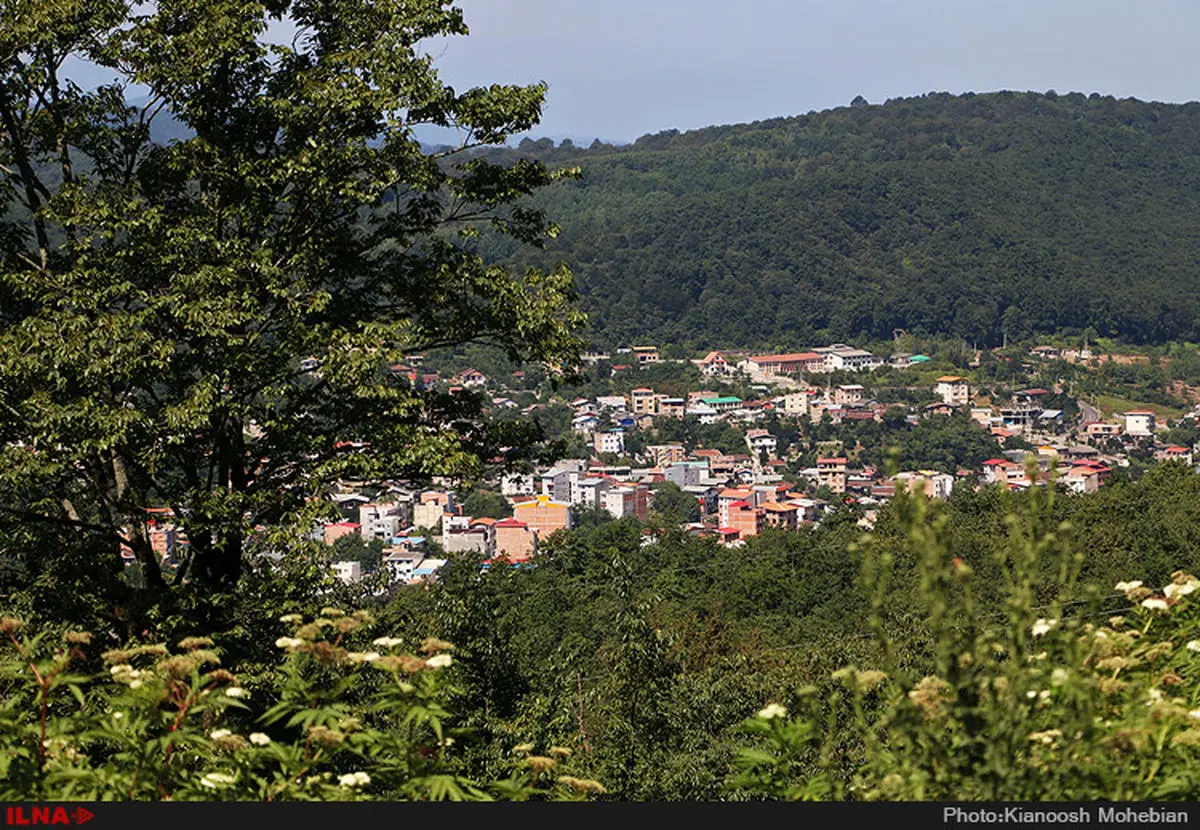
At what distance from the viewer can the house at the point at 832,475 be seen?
65.0 meters

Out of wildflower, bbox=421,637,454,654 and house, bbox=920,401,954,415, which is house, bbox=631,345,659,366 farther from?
wildflower, bbox=421,637,454,654

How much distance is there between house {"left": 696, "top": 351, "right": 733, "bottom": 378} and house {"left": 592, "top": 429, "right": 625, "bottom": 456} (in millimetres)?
15359

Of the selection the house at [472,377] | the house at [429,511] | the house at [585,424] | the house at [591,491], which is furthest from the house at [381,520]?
the house at [472,377]

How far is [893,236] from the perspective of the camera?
4264 inches

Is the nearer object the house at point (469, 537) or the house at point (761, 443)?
the house at point (469, 537)

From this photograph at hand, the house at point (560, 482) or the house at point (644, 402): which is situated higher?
the house at point (644, 402)

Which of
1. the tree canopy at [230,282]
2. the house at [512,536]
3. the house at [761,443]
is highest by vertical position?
the tree canopy at [230,282]

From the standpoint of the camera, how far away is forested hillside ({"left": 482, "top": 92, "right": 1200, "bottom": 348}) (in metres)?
98.3

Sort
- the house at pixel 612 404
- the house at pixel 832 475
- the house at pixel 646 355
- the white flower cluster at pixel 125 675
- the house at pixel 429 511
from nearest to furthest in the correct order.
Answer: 1. the white flower cluster at pixel 125 675
2. the house at pixel 429 511
3. the house at pixel 832 475
4. the house at pixel 612 404
5. the house at pixel 646 355

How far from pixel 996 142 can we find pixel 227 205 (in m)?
133

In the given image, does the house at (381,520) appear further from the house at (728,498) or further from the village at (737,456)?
the house at (728,498)

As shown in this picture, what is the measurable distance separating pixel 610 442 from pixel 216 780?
71.5 m

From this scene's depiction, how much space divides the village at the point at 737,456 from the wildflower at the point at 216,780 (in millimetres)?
35876

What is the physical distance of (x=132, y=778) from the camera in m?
2.05
